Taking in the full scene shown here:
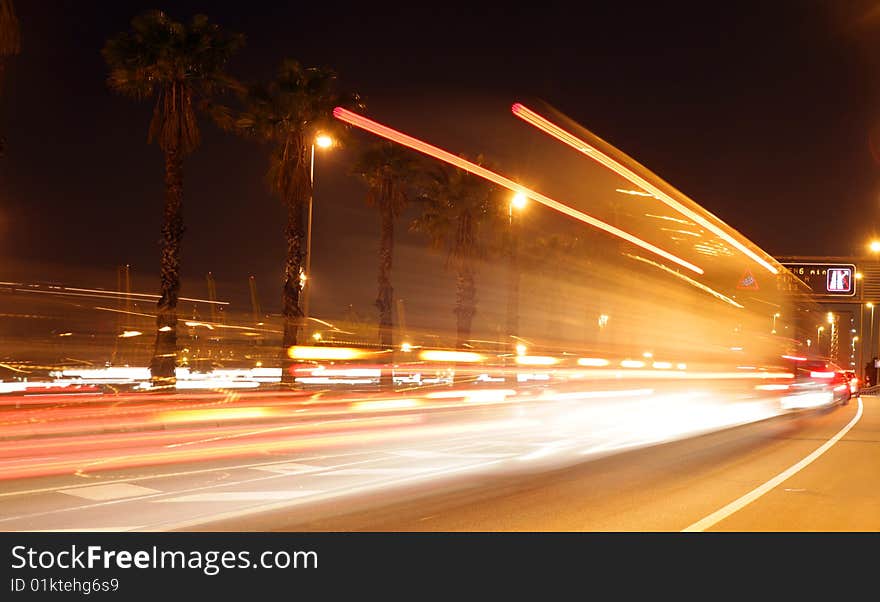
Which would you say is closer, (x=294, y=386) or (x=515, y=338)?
(x=294, y=386)

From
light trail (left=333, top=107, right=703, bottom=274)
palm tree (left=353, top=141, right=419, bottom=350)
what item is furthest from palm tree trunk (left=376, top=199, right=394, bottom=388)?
light trail (left=333, top=107, right=703, bottom=274)

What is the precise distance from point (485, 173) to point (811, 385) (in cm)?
1907

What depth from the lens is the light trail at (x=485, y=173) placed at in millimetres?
17844

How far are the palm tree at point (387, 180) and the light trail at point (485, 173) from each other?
56.6 ft

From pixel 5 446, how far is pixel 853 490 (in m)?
10.9

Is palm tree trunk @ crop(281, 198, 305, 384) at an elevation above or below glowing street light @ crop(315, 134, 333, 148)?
below

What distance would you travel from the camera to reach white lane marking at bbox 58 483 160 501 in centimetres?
1176

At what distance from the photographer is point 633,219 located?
24859 millimetres

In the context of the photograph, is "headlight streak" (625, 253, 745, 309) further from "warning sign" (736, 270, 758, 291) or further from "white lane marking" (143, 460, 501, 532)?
"white lane marking" (143, 460, 501, 532)

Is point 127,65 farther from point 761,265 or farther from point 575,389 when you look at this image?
point 761,265

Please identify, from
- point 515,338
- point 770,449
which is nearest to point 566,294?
point 515,338

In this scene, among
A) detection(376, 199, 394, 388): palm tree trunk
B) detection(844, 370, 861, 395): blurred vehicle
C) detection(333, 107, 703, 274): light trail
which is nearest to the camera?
detection(333, 107, 703, 274): light trail

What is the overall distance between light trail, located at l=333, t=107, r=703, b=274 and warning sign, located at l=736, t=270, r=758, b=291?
1285 mm

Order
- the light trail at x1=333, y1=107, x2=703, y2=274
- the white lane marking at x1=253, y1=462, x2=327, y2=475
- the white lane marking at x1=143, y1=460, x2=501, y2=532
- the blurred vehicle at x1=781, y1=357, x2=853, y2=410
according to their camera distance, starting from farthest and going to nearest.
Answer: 1. the blurred vehicle at x1=781, y1=357, x2=853, y2=410
2. the light trail at x1=333, y1=107, x2=703, y2=274
3. the white lane marking at x1=253, y1=462, x2=327, y2=475
4. the white lane marking at x1=143, y1=460, x2=501, y2=532
